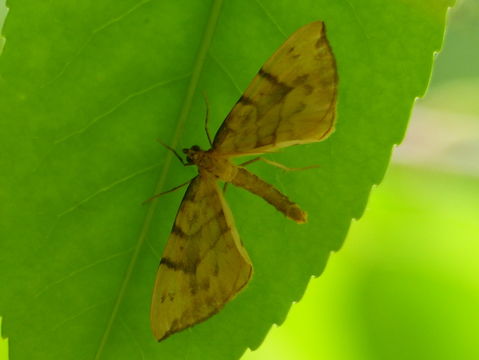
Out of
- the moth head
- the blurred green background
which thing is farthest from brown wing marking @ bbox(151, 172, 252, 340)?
the blurred green background

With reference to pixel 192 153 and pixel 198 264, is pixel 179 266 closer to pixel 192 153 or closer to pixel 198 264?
pixel 198 264

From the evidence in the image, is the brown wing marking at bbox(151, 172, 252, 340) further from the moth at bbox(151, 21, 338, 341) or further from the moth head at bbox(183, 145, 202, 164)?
the moth head at bbox(183, 145, 202, 164)

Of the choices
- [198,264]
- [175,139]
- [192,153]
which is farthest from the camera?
[198,264]

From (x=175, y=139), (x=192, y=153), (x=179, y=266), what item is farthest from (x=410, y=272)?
(x=175, y=139)

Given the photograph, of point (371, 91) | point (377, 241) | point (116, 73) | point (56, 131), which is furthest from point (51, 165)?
point (377, 241)

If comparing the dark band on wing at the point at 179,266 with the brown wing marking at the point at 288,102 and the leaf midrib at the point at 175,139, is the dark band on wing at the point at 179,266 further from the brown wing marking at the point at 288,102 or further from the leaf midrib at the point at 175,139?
the brown wing marking at the point at 288,102

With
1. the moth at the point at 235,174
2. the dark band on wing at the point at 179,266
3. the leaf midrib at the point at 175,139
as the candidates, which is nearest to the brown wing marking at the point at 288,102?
the moth at the point at 235,174

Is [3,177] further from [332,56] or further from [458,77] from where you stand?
[458,77]
